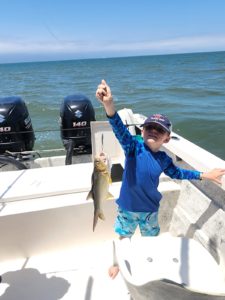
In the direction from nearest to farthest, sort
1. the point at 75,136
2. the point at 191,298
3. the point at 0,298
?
the point at 191,298 → the point at 0,298 → the point at 75,136

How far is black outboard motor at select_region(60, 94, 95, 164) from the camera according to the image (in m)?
5.36

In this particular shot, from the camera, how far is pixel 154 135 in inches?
100

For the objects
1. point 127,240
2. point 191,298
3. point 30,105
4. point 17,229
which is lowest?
point 30,105

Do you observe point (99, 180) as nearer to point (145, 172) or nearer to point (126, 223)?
point (145, 172)

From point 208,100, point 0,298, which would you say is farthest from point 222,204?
point 208,100

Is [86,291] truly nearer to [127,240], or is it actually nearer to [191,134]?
[127,240]

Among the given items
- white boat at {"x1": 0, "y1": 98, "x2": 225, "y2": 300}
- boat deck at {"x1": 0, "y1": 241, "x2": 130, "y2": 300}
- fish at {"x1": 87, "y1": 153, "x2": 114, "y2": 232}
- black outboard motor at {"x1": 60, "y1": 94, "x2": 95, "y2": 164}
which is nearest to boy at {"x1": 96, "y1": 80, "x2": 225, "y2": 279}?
white boat at {"x1": 0, "y1": 98, "x2": 225, "y2": 300}

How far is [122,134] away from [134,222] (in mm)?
764

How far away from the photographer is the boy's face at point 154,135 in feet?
8.25

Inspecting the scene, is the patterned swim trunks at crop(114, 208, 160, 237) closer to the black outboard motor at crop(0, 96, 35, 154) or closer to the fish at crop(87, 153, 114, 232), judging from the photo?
the fish at crop(87, 153, 114, 232)

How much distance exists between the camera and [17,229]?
10.1 ft

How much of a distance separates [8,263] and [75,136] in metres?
2.55

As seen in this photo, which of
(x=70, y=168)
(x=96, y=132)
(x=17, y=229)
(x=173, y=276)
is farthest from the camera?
(x=96, y=132)

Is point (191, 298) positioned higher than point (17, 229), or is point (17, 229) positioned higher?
point (191, 298)
